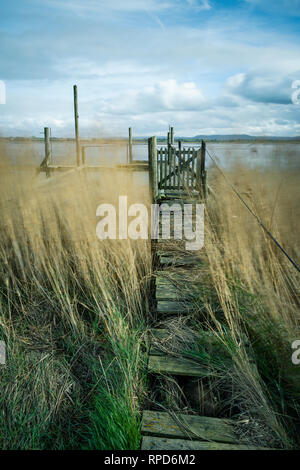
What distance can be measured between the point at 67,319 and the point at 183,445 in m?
1.33

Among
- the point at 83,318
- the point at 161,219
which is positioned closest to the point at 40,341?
the point at 83,318

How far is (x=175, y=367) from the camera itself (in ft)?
7.00

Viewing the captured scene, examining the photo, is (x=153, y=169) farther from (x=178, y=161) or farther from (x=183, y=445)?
(x=183, y=445)

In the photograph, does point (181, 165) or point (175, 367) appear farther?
point (181, 165)

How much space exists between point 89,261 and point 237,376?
4.84 ft

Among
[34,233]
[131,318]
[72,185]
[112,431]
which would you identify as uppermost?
[72,185]

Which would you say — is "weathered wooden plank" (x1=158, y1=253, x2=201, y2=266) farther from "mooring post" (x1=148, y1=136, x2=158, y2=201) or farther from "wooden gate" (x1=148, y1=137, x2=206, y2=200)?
"wooden gate" (x1=148, y1=137, x2=206, y2=200)

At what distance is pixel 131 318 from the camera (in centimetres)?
260

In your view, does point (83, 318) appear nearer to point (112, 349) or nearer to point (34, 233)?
point (112, 349)

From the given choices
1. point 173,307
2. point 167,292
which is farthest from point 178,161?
point 173,307

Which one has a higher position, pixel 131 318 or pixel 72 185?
pixel 72 185

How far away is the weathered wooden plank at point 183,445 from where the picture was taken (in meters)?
1.62

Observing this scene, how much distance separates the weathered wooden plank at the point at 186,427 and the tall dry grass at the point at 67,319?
91 mm
